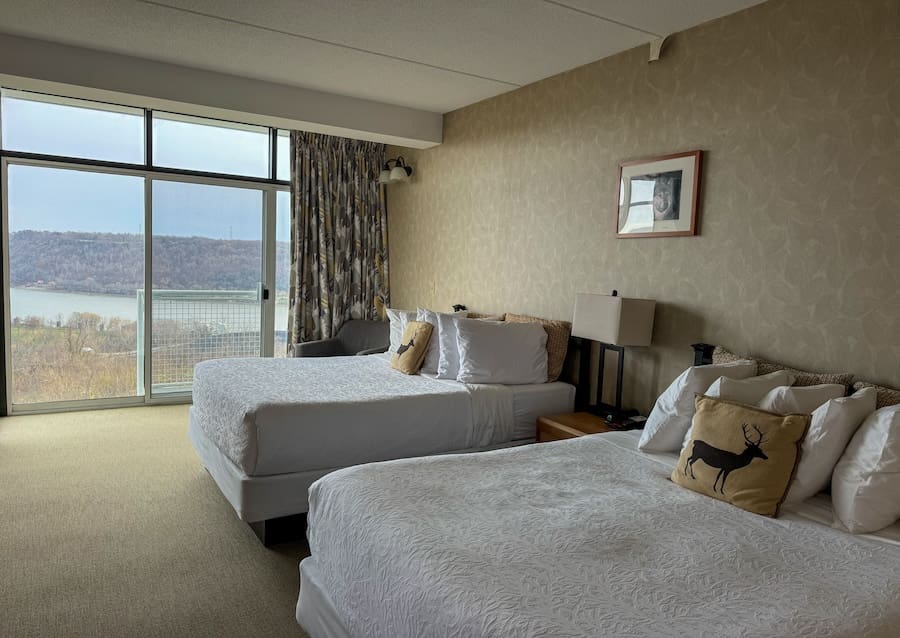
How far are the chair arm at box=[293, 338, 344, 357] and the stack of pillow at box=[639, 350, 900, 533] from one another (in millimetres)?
3666

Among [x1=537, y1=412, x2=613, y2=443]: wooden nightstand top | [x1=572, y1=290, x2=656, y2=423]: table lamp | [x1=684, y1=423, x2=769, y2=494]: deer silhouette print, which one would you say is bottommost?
[x1=537, y1=412, x2=613, y2=443]: wooden nightstand top

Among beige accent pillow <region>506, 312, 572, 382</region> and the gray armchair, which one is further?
the gray armchair

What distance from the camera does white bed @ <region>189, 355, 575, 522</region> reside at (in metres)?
2.84

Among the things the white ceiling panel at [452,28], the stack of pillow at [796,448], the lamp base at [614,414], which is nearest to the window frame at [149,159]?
the white ceiling panel at [452,28]

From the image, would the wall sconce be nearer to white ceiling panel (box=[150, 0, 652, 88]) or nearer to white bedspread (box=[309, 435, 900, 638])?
white ceiling panel (box=[150, 0, 652, 88])

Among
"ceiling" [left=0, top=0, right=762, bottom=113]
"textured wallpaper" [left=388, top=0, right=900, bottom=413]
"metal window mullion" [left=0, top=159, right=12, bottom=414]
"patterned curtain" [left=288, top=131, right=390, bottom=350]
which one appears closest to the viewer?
"textured wallpaper" [left=388, top=0, right=900, bottom=413]

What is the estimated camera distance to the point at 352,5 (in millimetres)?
3004

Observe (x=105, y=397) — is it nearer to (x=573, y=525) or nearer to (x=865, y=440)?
(x=573, y=525)

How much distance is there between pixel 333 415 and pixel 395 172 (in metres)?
3.10

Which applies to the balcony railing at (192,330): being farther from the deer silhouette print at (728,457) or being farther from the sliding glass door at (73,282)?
the deer silhouette print at (728,457)

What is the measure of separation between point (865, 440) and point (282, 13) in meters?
3.19

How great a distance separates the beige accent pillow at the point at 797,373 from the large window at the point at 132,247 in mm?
4175

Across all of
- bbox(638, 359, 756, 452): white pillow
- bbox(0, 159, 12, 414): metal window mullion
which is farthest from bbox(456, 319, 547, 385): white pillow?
bbox(0, 159, 12, 414): metal window mullion

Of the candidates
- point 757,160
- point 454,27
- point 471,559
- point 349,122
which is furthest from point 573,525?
point 349,122
